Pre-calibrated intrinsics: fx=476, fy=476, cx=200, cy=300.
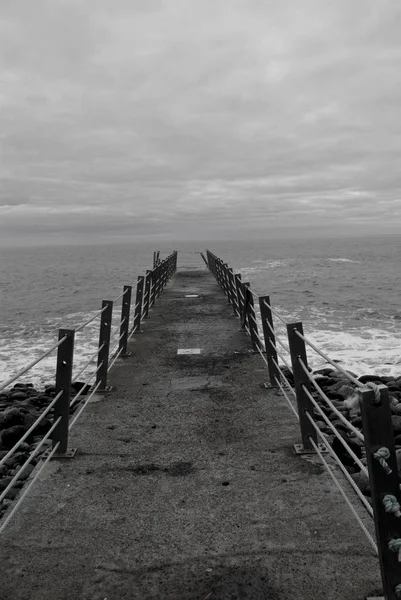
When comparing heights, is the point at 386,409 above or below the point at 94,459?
above

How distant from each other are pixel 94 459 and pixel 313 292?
34.5 meters

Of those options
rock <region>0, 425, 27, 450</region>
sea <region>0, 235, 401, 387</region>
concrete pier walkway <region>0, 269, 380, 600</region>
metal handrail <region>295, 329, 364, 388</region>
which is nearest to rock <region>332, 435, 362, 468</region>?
concrete pier walkway <region>0, 269, 380, 600</region>

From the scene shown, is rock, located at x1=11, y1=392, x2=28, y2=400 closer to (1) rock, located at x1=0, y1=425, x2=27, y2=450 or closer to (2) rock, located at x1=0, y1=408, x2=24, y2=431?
(2) rock, located at x1=0, y1=408, x2=24, y2=431

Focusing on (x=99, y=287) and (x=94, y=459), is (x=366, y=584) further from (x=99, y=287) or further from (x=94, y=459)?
(x=99, y=287)

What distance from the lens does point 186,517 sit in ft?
11.4

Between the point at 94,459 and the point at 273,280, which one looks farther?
the point at 273,280

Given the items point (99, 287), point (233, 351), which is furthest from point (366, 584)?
point (99, 287)

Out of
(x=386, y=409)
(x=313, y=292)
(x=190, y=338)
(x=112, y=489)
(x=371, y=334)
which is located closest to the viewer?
(x=386, y=409)

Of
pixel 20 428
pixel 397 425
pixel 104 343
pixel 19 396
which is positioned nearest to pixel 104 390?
pixel 104 343

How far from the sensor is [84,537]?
10.7ft

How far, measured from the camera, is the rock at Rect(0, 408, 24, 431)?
7.54 meters

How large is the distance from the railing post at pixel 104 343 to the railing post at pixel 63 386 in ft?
6.29

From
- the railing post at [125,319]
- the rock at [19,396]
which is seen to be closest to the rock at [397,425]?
the railing post at [125,319]

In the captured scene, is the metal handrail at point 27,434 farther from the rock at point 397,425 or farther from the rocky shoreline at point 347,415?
the rock at point 397,425
